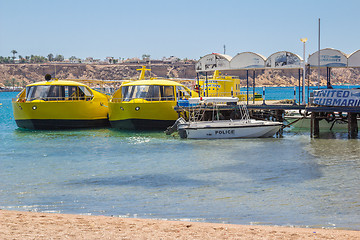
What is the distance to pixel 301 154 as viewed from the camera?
87.7ft

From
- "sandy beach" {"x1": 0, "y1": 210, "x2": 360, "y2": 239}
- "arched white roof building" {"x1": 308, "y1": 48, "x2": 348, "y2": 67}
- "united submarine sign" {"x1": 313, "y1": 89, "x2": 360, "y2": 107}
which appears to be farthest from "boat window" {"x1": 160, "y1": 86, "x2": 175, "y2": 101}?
"sandy beach" {"x1": 0, "y1": 210, "x2": 360, "y2": 239}

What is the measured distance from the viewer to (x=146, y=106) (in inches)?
1491

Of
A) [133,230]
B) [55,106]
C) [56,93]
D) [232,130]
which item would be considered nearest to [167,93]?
[232,130]

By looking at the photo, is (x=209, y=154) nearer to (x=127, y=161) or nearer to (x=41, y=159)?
(x=127, y=161)

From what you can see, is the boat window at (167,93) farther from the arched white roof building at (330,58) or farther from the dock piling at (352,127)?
the dock piling at (352,127)

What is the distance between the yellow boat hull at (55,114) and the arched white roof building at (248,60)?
507 inches

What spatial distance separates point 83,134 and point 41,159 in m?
12.7

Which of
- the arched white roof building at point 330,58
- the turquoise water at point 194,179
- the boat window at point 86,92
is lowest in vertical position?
the turquoise water at point 194,179

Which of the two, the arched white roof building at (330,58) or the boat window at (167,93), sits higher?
the arched white roof building at (330,58)

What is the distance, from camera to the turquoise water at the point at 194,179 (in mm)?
14773

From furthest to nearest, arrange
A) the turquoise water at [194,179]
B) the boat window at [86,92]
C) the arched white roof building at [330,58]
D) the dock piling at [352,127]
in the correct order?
the boat window at [86,92], the arched white roof building at [330,58], the dock piling at [352,127], the turquoise water at [194,179]

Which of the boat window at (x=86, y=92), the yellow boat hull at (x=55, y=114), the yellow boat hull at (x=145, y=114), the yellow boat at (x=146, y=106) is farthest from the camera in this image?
the boat window at (x=86, y=92)

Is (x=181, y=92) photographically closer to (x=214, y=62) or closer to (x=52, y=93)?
(x=214, y=62)

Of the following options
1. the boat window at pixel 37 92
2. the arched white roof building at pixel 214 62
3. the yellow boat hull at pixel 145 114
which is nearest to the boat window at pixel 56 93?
the boat window at pixel 37 92
